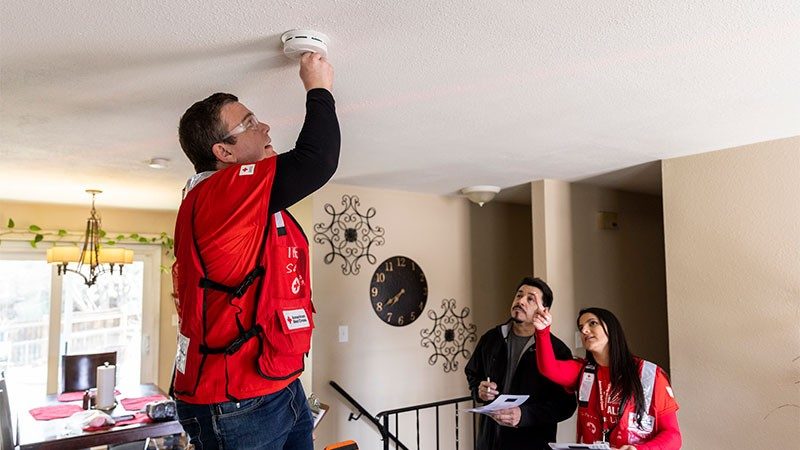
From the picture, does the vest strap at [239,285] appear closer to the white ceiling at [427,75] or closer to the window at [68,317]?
the white ceiling at [427,75]

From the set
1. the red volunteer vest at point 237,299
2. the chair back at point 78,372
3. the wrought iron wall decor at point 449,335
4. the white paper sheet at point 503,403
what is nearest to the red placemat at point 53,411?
the chair back at point 78,372

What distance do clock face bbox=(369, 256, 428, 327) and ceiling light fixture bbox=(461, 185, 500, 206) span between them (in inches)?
26.7

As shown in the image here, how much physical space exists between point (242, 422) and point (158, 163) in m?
2.17

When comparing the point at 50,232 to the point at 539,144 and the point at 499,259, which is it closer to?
the point at 499,259

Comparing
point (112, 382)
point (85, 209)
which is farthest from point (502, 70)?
point (85, 209)

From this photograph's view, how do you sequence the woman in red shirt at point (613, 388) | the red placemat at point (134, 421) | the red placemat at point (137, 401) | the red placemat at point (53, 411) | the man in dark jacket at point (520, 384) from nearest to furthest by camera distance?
the woman in red shirt at point (613, 388) < the man in dark jacket at point (520, 384) < the red placemat at point (134, 421) < the red placemat at point (53, 411) < the red placemat at point (137, 401)

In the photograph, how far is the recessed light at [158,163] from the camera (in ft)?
9.79

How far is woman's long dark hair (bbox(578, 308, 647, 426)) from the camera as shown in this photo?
2.14 m

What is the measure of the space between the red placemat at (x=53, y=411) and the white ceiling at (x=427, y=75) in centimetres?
142

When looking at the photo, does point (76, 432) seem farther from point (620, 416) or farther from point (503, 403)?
point (620, 416)

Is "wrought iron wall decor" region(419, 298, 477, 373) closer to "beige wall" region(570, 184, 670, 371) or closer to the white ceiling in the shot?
"beige wall" region(570, 184, 670, 371)

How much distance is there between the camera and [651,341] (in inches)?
168

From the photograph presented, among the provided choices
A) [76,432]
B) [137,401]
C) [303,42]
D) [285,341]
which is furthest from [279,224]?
[137,401]

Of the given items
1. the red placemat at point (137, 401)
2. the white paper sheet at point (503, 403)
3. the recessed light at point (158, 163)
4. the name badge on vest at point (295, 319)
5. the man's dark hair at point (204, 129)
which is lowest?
the red placemat at point (137, 401)
